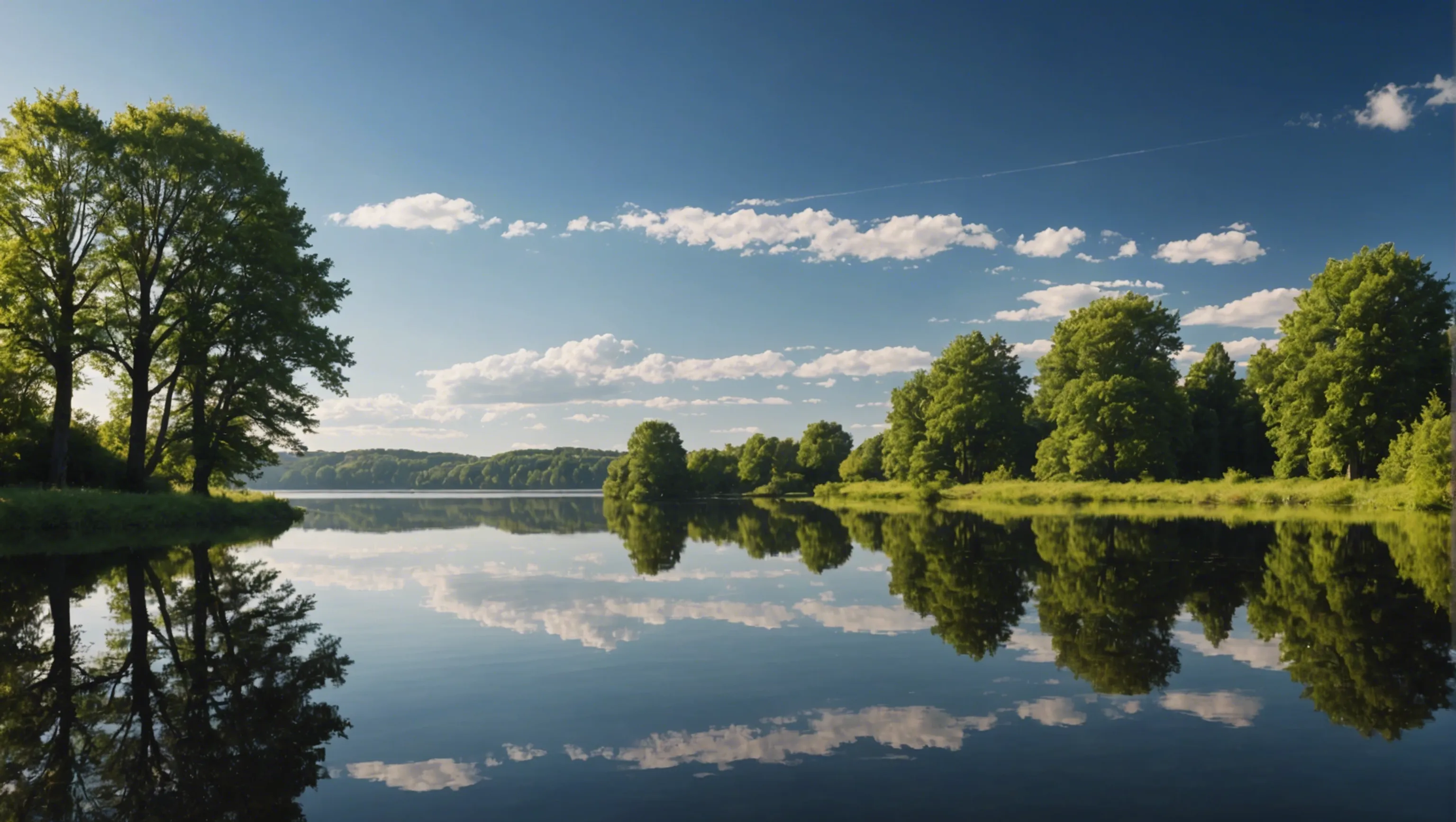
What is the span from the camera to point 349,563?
1975cm

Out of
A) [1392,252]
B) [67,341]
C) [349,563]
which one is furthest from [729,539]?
[1392,252]

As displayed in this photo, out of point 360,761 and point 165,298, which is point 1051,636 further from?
point 165,298

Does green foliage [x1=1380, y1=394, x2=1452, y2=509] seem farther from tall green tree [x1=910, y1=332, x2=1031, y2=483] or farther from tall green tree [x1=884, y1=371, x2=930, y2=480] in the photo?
tall green tree [x1=884, y1=371, x2=930, y2=480]

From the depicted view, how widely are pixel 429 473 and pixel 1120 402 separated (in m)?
159

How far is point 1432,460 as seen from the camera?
101ft

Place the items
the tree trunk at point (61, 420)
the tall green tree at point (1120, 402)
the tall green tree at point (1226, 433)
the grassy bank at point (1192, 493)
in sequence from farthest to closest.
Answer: the tall green tree at point (1226, 433) < the tall green tree at point (1120, 402) < the grassy bank at point (1192, 493) < the tree trunk at point (61, 420)

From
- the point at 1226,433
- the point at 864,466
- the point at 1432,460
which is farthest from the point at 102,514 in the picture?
the point at 864,466

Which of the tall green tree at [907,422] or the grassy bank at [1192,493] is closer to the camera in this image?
the grassy bank at [1192,493]

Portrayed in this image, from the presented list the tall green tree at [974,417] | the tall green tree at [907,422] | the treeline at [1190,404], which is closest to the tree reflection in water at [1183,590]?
the treeline at [1190,404]

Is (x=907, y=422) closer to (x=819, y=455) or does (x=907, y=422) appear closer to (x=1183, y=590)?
(x=819, y=455)

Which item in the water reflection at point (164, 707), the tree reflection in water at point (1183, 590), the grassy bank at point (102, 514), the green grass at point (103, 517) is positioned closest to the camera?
the water reflection at point (164, 707)

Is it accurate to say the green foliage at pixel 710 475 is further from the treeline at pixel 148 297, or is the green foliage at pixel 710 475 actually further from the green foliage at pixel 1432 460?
the green foliage at pixel 1432 460

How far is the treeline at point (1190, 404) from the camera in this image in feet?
138

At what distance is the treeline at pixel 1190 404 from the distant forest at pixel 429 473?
89.5m
